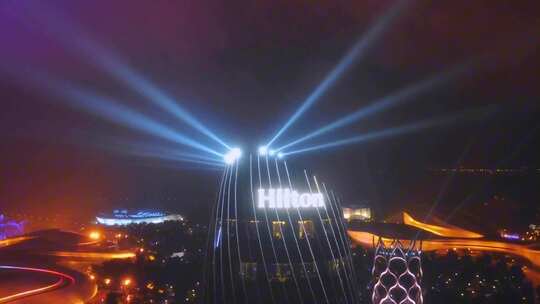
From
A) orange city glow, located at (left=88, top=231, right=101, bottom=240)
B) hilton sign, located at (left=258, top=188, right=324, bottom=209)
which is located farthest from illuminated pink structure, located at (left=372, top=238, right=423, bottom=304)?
orange city glow, located at (left=88, top=231, right=101, bottom=240)

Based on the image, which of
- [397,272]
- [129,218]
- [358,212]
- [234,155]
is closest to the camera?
[397,272]

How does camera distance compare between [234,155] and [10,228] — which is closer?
[234,155]

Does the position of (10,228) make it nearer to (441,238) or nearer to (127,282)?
(127,282)

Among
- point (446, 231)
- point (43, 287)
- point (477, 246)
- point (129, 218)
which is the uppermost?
point (129, 218)

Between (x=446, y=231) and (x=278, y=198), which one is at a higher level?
(x=446, y=231)

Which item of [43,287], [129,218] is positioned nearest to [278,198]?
[43,287]

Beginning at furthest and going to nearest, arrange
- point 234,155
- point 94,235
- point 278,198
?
point 94,235, point 234,155, point 278,198

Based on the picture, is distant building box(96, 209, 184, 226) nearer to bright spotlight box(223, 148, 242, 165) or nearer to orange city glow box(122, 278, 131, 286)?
orange city glow box(122, 278, 131, 286)

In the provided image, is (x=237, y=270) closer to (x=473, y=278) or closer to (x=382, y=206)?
(x=473, y=278)

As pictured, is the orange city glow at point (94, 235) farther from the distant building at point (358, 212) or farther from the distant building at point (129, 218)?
the distant building at point (358, 212)
